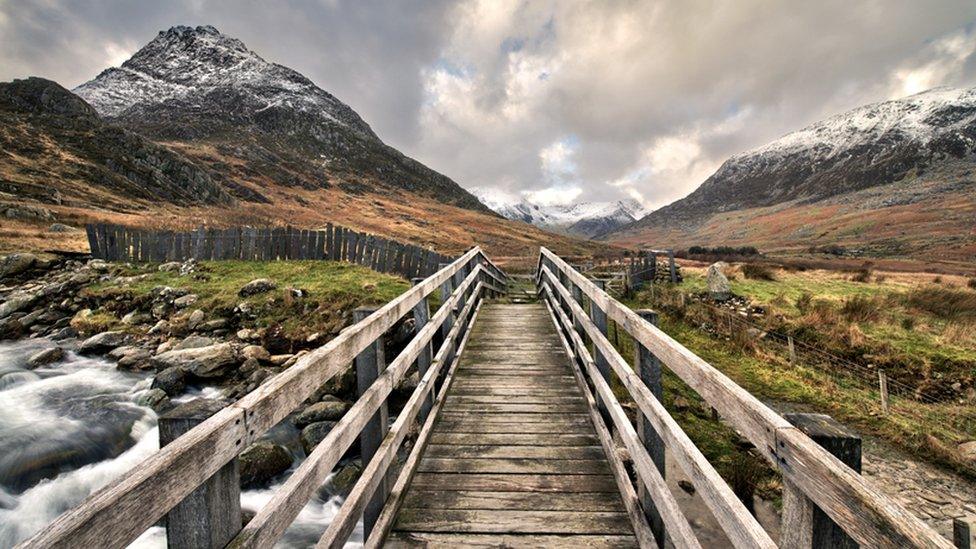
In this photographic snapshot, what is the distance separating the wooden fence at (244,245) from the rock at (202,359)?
5.99 m

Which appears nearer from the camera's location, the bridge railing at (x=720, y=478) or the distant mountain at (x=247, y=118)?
the bridge railing at (x=720, y=478)

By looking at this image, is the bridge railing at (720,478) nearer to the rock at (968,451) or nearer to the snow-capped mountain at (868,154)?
the rock at (968,451)

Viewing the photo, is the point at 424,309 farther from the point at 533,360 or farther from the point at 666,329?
the point at 666,329

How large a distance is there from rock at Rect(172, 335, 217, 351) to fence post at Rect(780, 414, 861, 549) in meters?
10.0

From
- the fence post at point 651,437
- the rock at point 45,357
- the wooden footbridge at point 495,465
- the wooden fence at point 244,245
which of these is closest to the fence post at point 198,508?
the wooden footbridge at point 495,465

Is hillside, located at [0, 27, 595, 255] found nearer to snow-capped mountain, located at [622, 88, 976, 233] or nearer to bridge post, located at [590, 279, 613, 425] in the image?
bridge post, located at [590, 279, 613, 425]

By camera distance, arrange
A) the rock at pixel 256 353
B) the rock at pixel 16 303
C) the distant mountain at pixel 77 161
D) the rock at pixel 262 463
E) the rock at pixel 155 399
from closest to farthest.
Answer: the rock at pixel 262 463, the rock at pixel 155 399, the rock at pixel 256 353, the rock at pixel 16 303, the distant mountain at pixel 77 161

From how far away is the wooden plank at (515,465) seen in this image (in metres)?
3.47

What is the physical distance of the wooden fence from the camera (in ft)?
46.3

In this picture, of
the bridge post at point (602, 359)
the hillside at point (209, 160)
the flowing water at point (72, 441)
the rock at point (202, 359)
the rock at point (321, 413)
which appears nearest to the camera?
the bridge post at point (602, 359)

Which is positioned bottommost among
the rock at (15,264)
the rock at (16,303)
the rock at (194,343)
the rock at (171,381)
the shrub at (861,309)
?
the rock at (171,381)

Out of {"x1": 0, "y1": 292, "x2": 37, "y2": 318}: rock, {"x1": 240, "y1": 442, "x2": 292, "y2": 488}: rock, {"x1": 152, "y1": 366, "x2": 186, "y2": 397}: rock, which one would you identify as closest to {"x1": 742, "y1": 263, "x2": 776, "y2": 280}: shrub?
{"x1": 240, "y1": 442, "x2": 292, "y2": 488}: rock

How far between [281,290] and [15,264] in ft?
34.0

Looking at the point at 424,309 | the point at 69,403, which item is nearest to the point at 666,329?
the point at 424,309
